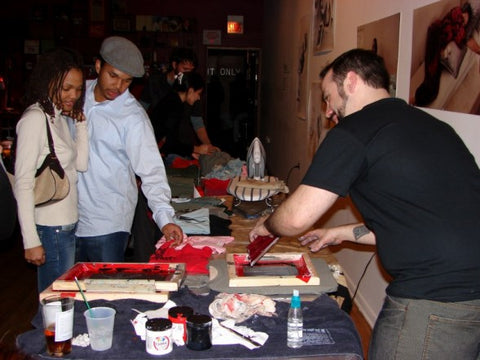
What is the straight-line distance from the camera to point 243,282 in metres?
1.93

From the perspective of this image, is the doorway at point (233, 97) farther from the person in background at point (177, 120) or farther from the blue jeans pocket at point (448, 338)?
the blue jeans pocket at point (448, 338)

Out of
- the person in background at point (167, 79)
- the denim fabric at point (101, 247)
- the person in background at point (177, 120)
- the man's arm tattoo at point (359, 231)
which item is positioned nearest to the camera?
the man's arm tattoo at point (359, 231)

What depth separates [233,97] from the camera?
10086mm

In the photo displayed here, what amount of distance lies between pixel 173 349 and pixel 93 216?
1.03 metres

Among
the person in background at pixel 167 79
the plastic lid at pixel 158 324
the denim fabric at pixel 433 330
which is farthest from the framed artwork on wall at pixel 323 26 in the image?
the plastic lid at pixel 158 324

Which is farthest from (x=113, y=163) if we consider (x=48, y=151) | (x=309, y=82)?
(x=309, y=82)

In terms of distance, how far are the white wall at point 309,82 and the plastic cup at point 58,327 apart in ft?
5.31

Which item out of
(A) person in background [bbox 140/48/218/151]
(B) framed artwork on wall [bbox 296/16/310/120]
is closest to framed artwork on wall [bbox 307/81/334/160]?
(B) framed artwork on wall [bbox 296/16/310/120]

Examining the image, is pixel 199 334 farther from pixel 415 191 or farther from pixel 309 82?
pixel 309 82

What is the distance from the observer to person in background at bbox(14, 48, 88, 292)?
2092mm

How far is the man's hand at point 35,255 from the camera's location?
2.12 m

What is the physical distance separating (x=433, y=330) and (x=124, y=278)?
1.04 meters

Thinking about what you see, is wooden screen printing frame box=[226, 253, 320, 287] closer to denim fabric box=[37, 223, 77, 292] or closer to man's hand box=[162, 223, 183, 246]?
man's hand box=[162, 223, 183, 246]

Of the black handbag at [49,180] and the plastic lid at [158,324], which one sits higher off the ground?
the black handbag at [49,180]
